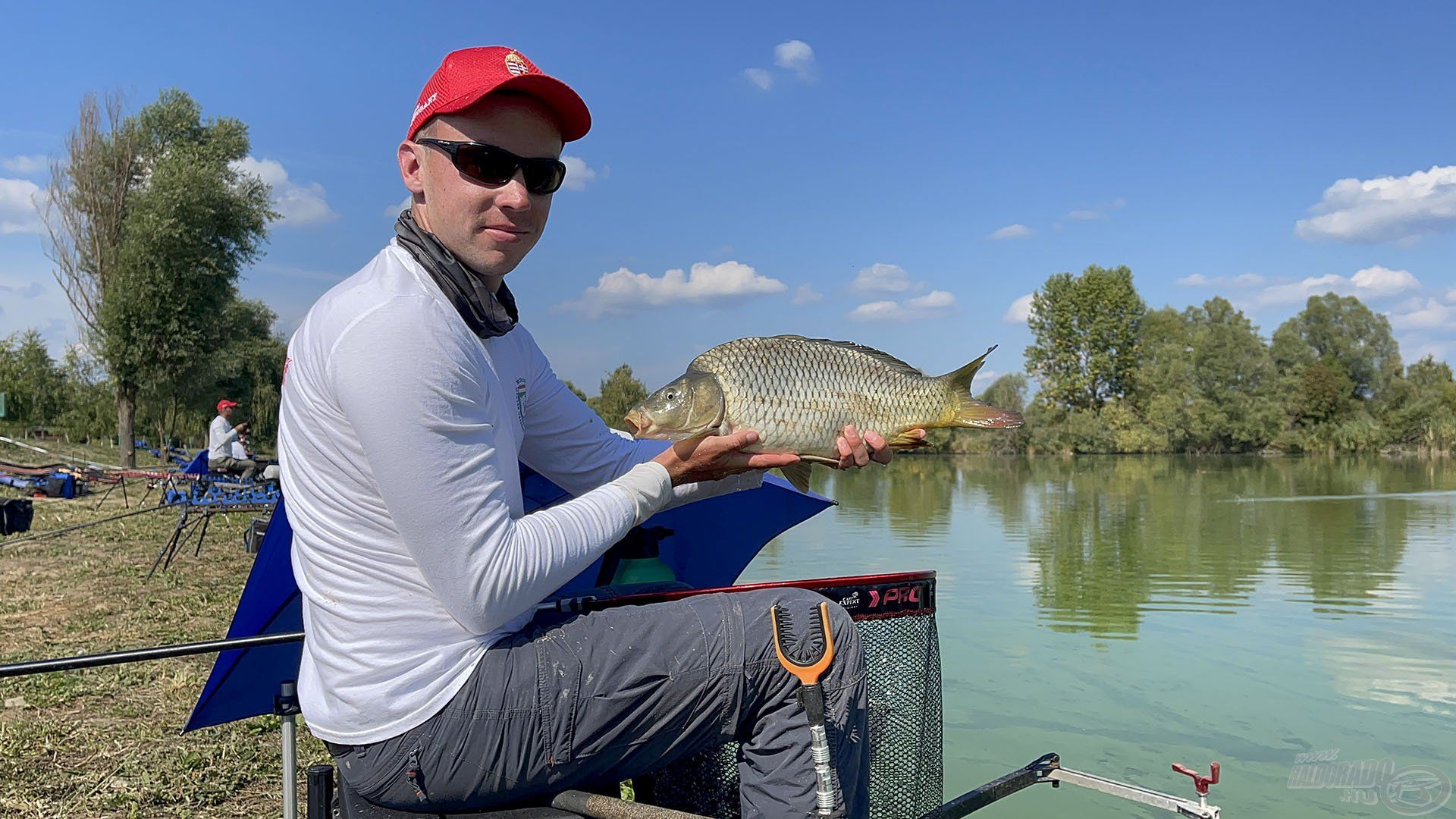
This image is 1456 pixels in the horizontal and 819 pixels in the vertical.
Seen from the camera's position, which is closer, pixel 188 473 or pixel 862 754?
pixel 862 754

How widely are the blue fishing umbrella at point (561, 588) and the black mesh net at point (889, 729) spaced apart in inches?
17.6

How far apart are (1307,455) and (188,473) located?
53085mm

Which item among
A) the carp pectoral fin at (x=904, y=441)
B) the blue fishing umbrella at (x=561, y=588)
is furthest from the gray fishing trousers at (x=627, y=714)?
the carp pectoral fin at (x=904, y=441)

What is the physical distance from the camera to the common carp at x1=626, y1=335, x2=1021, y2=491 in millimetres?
2342

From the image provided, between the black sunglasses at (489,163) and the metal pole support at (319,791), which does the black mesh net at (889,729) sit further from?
the black sunglasses at (489,163)

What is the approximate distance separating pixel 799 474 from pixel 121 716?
3632 millimetres

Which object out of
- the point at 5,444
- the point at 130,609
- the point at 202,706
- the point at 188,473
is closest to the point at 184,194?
the point at 5,444

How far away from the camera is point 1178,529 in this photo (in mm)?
16422

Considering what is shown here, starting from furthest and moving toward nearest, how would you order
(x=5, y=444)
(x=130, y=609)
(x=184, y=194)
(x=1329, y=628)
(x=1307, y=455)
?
(x=1307, y=455)
(x=5, y=444)
(x=184, y=194)
(x=1329, y=628)
(x=130, y=609)

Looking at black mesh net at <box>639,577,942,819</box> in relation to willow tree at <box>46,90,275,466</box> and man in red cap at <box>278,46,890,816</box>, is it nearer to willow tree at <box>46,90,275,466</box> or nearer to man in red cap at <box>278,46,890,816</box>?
man in red cap at <box>278,46,890,816</box>

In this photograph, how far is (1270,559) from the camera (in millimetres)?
12711

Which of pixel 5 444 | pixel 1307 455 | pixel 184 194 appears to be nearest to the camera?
pixel 184 194

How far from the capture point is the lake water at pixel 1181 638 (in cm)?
543

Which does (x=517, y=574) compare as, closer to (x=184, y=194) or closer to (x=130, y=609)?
(x=130, y=609)
